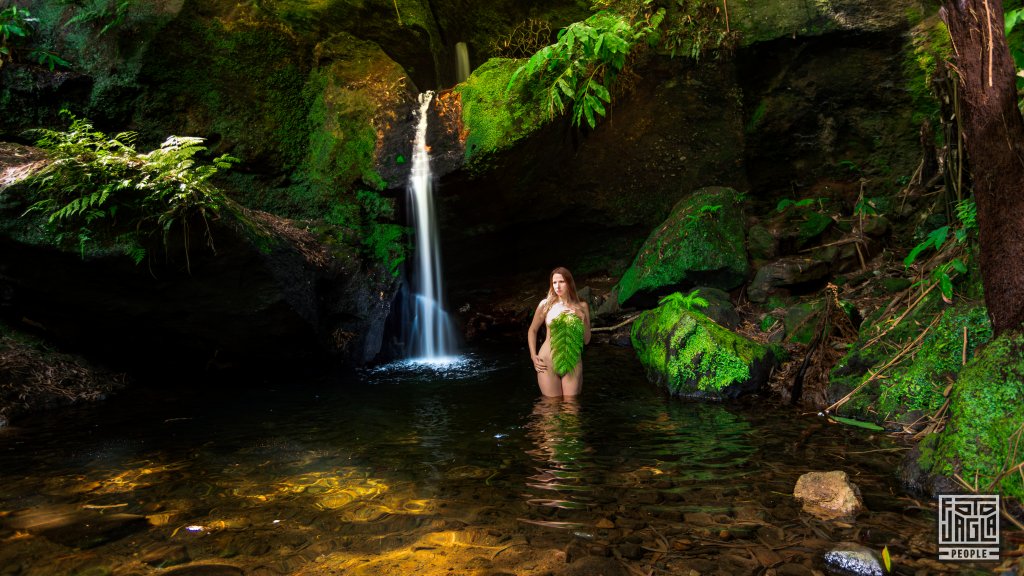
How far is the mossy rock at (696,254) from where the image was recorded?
9297mm

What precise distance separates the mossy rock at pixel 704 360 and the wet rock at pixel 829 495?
2.60 metres

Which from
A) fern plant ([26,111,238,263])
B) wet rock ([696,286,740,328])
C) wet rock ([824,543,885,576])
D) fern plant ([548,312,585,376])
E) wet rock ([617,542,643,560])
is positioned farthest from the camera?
wet rock ([696,286,740,328])

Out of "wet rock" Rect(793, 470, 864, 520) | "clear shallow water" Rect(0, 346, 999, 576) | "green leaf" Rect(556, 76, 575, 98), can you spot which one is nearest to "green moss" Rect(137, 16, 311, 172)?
"green leaf" Rect(556, 76, 575, 98)

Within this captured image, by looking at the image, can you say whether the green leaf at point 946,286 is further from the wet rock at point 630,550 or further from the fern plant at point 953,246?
the wet rock at point 630,550

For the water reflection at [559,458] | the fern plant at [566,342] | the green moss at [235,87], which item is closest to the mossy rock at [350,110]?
the green moss at [235,87]

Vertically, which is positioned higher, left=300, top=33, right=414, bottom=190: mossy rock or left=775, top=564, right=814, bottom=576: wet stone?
left=300, top=33, right=414, bottom=190: mossy rock

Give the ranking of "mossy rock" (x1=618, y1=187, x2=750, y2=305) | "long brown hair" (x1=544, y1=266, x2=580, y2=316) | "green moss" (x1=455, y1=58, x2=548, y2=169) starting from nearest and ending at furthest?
"long brown hair" (x1=544, y1=266, x2=580, y2=316)
"mossy rock" (x1=618, y1=187, x2=750, y2=305)
"green moss" (x1=455, y1=58, x2=548, y2=169)

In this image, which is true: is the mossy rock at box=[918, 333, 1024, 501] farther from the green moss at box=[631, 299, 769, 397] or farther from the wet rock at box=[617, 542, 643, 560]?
the green moss at box=[631, 299, 769, 397]

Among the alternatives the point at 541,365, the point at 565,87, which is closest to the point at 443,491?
the point at 541,365

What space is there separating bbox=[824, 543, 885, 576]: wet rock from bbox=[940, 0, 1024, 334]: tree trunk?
6.57 feet

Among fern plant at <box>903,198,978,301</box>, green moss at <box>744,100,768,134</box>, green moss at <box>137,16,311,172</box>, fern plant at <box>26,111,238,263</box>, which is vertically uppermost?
green moss at <box>137,16,311,172</box>

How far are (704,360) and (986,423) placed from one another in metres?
3.00

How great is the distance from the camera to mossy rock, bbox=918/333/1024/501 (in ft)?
9.86

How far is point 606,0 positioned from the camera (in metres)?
10.2
